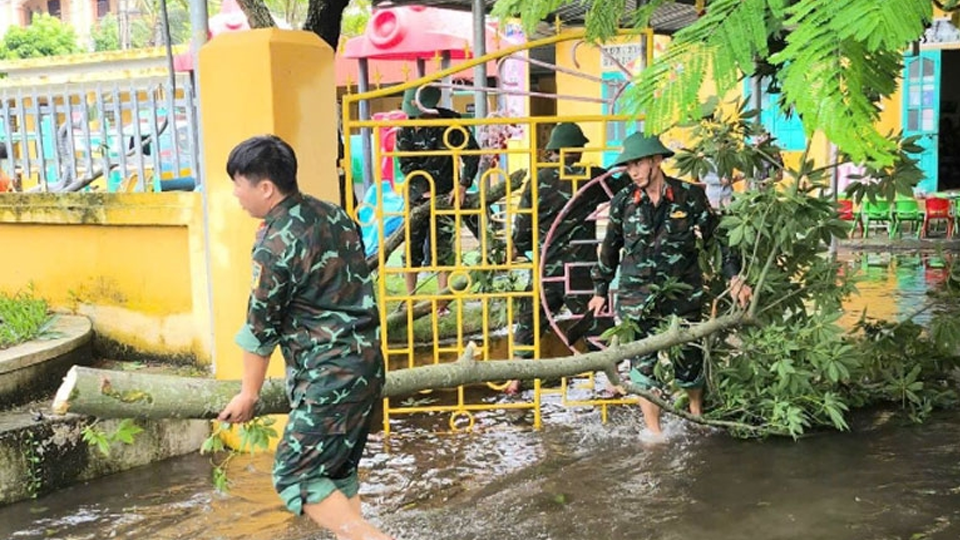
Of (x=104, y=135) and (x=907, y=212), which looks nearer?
(x=104, y=135)

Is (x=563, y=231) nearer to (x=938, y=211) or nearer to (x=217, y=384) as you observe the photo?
(x=217, y=384)

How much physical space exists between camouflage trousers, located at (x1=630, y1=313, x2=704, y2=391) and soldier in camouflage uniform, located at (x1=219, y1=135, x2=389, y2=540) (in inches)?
85.7

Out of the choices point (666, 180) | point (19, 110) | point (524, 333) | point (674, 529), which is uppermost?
point (19, 110)

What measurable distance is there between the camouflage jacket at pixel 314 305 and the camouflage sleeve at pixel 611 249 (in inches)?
88.0

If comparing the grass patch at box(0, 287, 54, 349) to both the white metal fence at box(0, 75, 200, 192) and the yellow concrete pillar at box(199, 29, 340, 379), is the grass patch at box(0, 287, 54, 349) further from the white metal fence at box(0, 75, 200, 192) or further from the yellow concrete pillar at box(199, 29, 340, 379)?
the yellow concrete pillar at box(199, 29, 340, 379)

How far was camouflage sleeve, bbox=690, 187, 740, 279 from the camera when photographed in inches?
208

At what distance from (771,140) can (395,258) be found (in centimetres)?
560

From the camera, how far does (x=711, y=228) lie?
5.35 m

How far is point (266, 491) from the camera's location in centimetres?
484

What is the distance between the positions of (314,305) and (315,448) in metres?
0.48

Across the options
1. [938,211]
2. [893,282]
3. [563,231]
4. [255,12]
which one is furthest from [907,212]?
[255,12]

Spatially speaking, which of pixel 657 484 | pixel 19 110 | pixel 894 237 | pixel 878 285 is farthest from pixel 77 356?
pixel 894 237

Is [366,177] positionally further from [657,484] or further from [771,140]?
[657,484]

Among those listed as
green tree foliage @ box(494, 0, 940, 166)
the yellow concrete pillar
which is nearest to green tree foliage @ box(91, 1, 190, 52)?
the yellow concrete pillar
